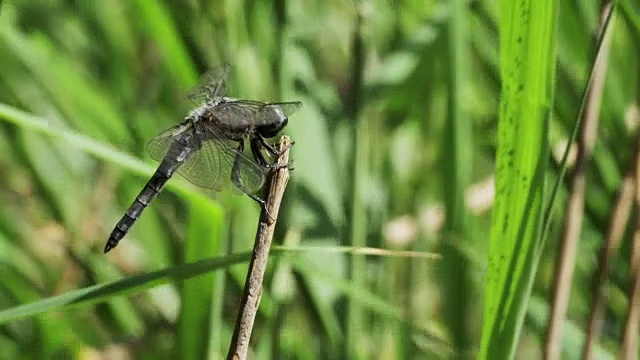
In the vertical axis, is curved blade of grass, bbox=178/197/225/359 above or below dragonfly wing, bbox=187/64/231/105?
below

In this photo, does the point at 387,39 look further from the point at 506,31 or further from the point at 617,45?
the point at 506,31

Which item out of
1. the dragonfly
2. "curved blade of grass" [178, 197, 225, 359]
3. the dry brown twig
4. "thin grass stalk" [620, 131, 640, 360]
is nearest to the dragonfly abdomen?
the dragonfly

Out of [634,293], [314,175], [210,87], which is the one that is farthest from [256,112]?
[634,293]

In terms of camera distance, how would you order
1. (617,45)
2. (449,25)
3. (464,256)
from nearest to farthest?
(449,25) < (464,256) < (617,45)

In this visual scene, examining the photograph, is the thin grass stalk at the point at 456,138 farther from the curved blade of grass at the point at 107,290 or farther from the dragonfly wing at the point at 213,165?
the curved blade of grass at the point at 107,290

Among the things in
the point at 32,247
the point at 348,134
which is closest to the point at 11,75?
the point at 32,247

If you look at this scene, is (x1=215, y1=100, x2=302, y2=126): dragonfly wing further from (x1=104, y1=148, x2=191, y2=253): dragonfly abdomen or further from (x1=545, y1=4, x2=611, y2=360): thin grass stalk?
(x1=545, y1=4, x2=611, y2=360): thin grass stalk
